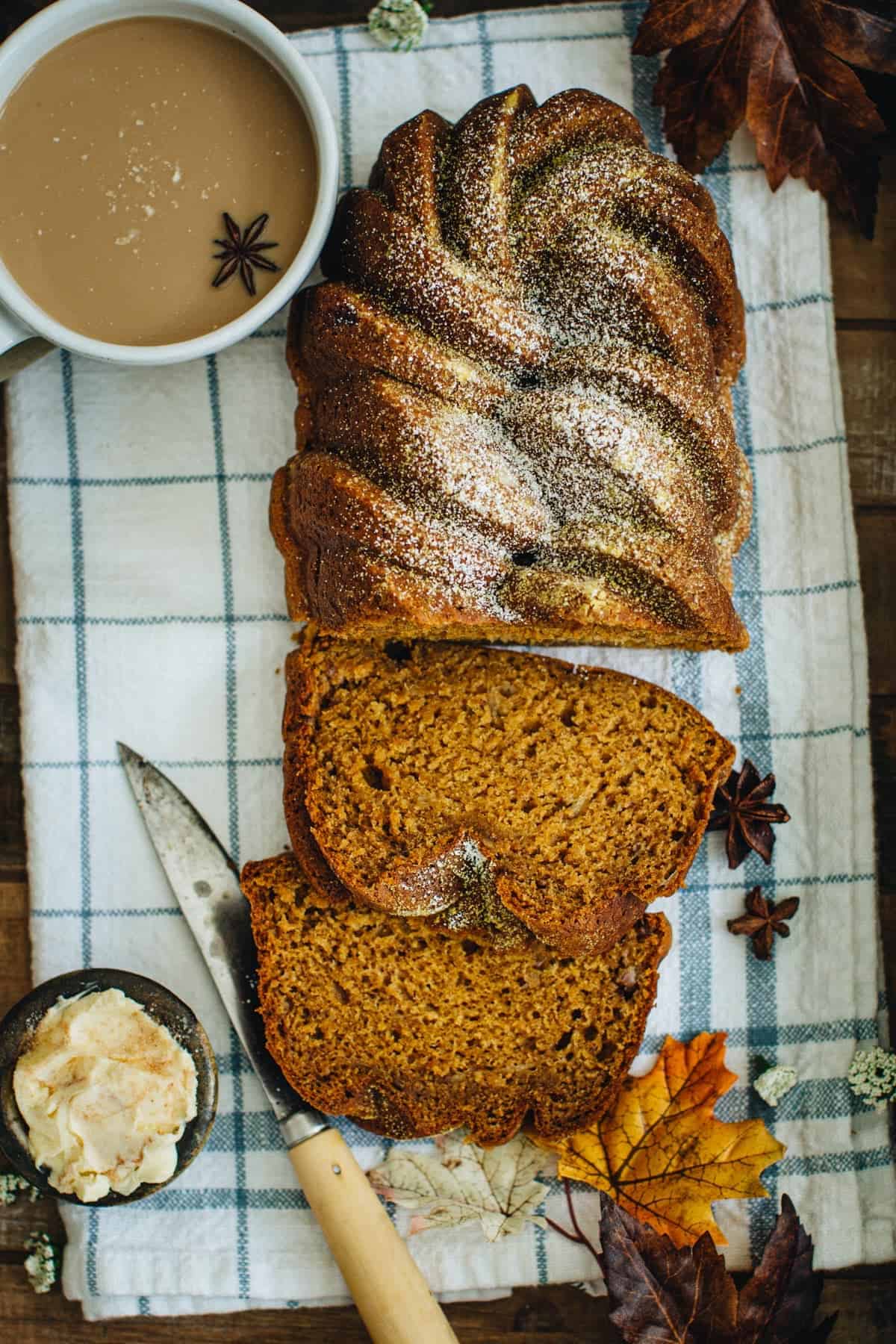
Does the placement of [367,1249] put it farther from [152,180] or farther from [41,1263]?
[152,180]

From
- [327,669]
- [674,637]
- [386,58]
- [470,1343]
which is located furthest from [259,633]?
[470,1343]

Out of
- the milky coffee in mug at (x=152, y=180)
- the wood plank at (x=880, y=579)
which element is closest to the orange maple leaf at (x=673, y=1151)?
the wood plank at (x=880, y=579)

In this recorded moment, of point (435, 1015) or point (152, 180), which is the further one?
point (435, 1015)

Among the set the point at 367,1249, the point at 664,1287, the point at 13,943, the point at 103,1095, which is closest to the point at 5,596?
the point at 13,943

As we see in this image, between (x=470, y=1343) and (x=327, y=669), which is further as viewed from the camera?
(x=470, y=1343)

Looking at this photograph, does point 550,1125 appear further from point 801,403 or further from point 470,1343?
point 801,403

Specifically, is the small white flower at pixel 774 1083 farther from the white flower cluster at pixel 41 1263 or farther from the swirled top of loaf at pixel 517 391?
the white flower cluster at pixel 41 1263
